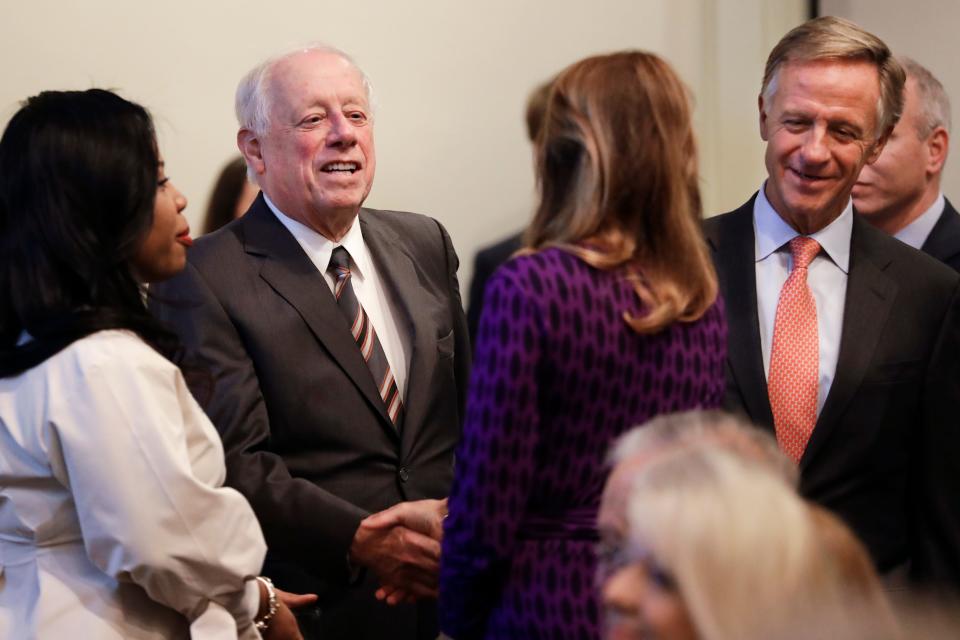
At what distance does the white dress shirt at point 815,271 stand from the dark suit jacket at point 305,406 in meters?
0.69

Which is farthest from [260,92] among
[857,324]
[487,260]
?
[857,324]

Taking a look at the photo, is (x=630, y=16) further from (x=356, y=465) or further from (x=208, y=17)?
(x=356, y=465)

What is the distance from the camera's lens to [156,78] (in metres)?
3.19

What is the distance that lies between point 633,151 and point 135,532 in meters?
0.89

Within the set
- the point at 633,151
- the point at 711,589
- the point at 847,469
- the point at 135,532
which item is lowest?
Answer: the point at 847,469

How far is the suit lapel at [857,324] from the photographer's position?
242 cm

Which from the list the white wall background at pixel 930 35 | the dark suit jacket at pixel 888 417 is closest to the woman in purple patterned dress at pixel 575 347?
the dark suit jacket at pixel 888 417

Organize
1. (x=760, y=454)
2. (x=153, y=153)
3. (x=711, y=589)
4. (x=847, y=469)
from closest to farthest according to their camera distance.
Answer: (x=711, y=589) → (x=760, y=454) → (x=153, y=153) → (x=847, y=469)

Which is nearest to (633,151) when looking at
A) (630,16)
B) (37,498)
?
(37,498)

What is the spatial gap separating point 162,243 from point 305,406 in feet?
2.00

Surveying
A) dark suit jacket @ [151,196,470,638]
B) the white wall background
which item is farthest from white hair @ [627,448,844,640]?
the white wall background

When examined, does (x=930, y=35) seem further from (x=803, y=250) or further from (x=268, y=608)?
(x=268, y=608)

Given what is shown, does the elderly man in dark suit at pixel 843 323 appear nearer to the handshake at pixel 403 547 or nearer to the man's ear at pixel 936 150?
the handshake at pixel 403 547

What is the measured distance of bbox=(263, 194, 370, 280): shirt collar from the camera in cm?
272
